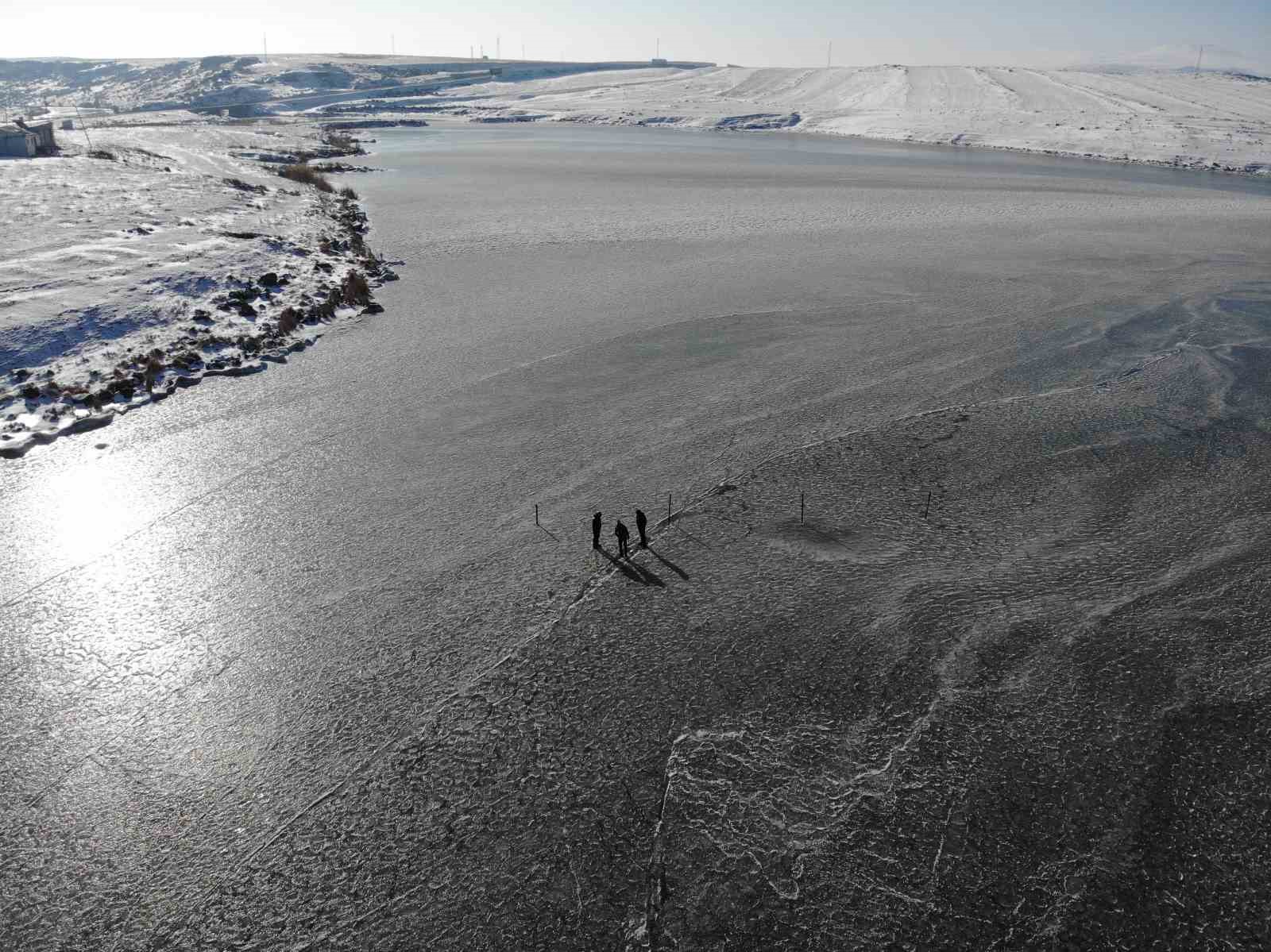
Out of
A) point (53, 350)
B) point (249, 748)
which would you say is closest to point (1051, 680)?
point (249, 748)

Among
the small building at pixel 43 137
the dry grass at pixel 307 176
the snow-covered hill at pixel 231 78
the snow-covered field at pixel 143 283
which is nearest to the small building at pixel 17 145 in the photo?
the small building at pixel 43 137

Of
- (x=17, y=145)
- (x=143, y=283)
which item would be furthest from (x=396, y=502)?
(x=17, y=145)

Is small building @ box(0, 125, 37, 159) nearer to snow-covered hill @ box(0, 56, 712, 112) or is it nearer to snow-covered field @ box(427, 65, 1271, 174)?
snow-covered field @ box(427, 65, 1271, 174)

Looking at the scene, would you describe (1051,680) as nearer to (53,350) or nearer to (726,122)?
(53,350)

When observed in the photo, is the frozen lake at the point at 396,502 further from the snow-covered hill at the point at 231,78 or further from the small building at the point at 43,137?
the snow-covered hill at the point at 231,78

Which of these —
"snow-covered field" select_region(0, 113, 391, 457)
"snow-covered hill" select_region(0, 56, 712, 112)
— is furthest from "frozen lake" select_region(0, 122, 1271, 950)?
"snow-covered hill" select_region(0, 56, 712, 112)

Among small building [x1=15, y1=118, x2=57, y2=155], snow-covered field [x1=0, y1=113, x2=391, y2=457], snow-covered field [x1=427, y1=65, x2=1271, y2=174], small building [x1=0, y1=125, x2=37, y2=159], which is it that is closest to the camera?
snow-covered field [x1=0, y1=113, x2=391, y2=457]
